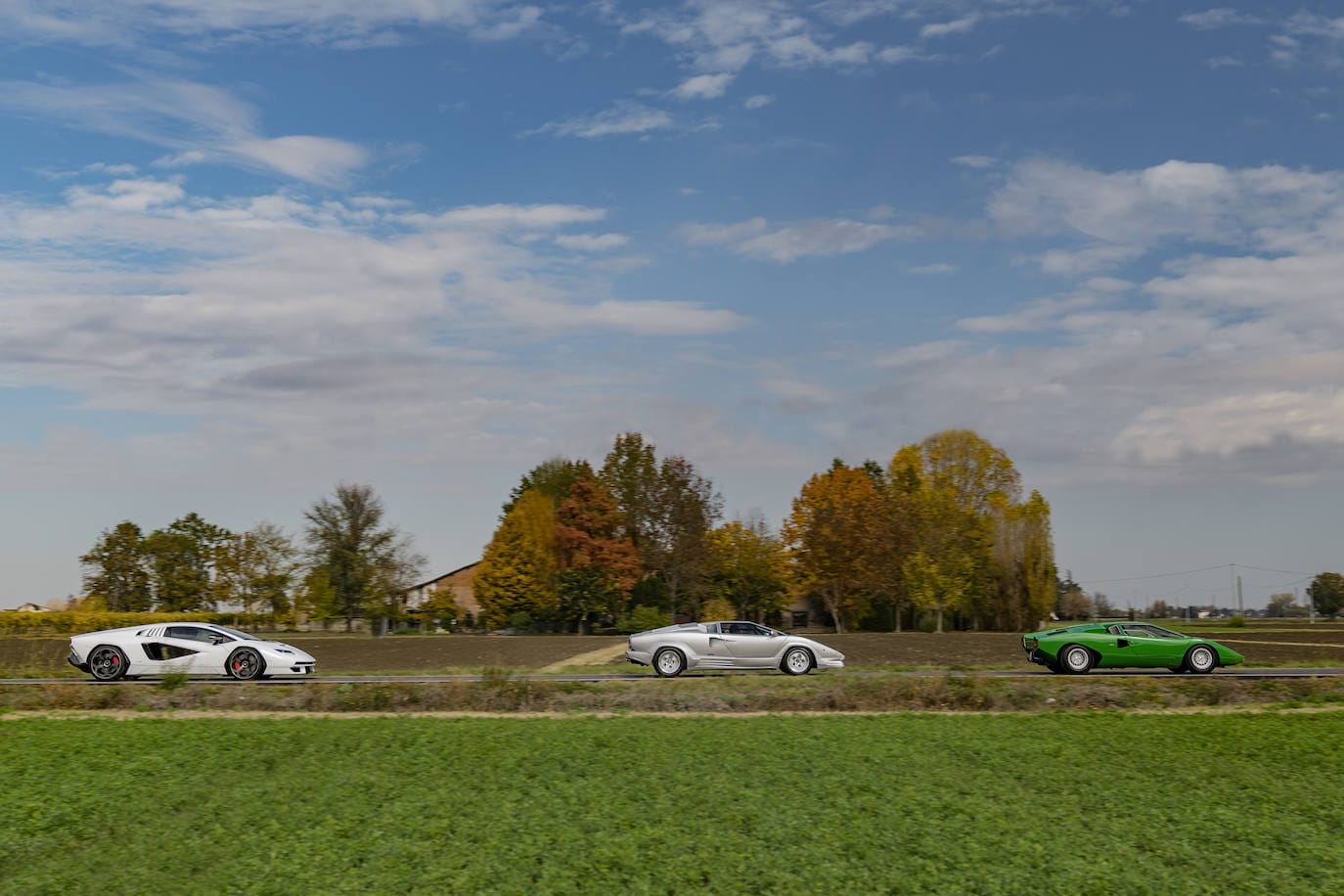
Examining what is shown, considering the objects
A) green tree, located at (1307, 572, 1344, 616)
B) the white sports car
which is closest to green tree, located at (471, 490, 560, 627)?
the white sports car

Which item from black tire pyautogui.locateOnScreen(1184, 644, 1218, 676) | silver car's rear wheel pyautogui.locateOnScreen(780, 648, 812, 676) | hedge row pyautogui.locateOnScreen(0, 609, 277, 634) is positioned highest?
hedge row pyautogui.locateOnScreen(0, 609, 277, 634)

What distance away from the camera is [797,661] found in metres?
27.5

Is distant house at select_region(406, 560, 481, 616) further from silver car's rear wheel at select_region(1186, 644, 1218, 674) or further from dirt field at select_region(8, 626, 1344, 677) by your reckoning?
silver car's rear wheel at select_region(1186, 644, 1218, 674)

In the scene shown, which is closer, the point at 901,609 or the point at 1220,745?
the point at 1220,745

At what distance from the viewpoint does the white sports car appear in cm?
2702

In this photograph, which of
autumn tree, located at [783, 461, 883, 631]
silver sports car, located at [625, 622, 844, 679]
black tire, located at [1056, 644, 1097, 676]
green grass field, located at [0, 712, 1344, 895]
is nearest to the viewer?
green grass field, located at [0, 712, 1344, 895]

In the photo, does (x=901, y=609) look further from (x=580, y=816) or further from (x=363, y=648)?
(x=580, y=816)

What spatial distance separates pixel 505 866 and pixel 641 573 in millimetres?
68329

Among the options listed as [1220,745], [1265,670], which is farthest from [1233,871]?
[1265,670]

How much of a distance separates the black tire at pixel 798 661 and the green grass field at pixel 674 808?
8698 millimetres

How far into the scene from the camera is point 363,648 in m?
48.8

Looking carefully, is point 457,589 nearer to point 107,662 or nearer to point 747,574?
point 747,574

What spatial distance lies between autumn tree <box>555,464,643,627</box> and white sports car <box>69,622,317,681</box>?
48.7m

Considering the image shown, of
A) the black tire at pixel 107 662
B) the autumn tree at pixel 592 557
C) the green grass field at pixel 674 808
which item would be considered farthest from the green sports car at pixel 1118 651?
the autumn tree at pixel 592 557
